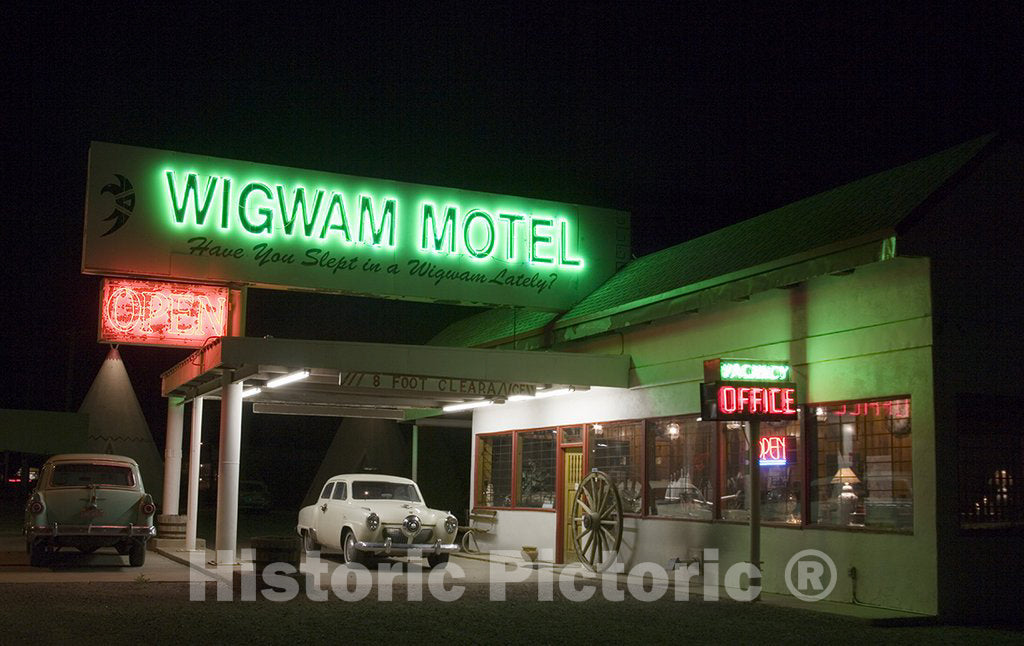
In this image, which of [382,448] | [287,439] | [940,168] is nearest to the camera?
[940,168]

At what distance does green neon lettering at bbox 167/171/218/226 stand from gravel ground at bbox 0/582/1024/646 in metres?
8.24

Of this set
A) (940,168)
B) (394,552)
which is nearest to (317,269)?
(394,552)

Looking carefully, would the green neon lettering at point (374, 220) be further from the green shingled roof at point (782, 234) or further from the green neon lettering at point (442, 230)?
the green shingled roof at point (782, 234)

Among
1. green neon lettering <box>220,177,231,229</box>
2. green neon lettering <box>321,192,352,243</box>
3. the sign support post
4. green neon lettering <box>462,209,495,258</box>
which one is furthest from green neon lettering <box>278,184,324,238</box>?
the sign support post

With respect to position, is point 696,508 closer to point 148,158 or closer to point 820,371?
point 820,371

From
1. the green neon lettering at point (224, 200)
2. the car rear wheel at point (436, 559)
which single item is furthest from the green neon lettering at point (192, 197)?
the car rear wheel at point (436, 559)

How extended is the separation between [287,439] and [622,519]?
5159 cm

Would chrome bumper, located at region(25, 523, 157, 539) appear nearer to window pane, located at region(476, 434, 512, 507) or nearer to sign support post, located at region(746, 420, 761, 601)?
window pane, located at region(476, 434, 512, 507)

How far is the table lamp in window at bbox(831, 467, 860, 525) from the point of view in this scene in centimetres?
1462

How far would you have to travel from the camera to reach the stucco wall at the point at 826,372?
1352 cm

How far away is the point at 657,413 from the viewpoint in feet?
61.4

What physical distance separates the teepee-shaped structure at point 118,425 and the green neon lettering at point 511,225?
19.3 metres

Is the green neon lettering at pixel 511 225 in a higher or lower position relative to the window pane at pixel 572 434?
higher

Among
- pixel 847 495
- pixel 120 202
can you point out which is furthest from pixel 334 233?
pixel 847 495
